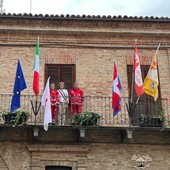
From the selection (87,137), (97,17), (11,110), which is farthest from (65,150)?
(97,17)

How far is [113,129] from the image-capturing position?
14.3 meters

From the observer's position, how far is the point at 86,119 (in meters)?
14.0

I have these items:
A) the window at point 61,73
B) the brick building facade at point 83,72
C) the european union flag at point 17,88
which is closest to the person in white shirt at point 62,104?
the brick building facade at point 83,72

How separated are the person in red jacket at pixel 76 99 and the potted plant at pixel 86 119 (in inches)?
18.6

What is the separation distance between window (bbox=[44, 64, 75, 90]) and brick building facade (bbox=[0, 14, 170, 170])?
36mm

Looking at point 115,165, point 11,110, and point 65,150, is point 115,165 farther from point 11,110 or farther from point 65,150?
point 11,110

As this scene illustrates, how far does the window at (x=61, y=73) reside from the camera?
15719 millimetres

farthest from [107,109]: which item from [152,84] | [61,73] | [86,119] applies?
[61,73]

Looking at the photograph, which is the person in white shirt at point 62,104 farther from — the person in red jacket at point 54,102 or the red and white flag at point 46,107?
the red and white flag at point 46,107

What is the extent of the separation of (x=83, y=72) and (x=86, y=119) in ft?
7.57

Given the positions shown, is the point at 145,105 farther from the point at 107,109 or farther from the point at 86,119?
the point at 86,119

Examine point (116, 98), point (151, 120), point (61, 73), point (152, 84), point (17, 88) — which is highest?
point (61, 73)

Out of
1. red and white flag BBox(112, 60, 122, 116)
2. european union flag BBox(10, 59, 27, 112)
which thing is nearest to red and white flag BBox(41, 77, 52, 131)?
european union flag BBox(10, 59, 27, 112)

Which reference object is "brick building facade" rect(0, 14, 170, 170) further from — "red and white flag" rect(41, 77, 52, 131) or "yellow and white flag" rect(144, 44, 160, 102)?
"yellow and white flag" rect(144, 44, 160, 102)
